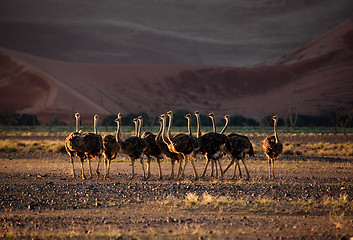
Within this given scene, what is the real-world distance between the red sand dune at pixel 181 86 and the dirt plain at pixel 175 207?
267 ft

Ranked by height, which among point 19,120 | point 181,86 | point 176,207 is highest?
point 181,86

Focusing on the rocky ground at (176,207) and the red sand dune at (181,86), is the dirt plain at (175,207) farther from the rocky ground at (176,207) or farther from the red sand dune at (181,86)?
the red sand dune at (181,86)

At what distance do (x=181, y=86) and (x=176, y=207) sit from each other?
12167 centimetres

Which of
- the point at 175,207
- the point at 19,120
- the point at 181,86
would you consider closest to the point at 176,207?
the point at 175,207

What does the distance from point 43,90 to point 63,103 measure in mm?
7384

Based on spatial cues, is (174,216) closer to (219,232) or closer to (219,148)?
(219,232)

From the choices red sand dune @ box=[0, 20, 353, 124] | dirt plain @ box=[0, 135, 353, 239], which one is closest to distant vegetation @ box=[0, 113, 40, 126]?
red sand dune @ box=[0, 20, 353, 124]

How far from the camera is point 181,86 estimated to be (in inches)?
5261

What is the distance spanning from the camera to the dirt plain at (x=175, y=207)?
9852 millimetres

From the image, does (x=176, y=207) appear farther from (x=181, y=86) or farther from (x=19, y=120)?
(x=181, y=86)

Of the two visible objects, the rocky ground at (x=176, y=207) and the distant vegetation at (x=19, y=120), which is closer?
the rocky ground at (x=176, y=207)

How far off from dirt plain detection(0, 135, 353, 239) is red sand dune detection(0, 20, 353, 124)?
81.4 metres

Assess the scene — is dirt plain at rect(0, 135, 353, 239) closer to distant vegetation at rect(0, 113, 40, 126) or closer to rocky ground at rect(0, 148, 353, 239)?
rocky ground at rect(0, 148, 353, 239)

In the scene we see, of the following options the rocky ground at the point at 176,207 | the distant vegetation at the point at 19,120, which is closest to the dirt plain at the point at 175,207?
the rocky ground at the point at 176,207
